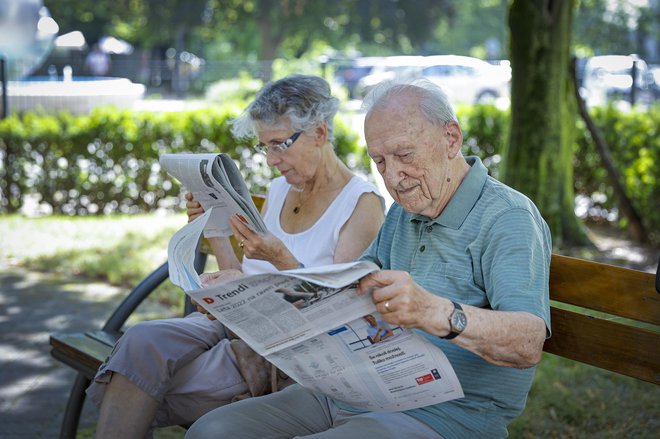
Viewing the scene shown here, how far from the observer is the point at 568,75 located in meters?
7.45

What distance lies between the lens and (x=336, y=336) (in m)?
2.15

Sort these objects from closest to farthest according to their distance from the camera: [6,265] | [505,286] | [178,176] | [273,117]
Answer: [505,286], [178,176], [273,117], [6,265]

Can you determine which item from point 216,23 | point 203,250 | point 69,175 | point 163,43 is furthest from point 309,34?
point 203,250

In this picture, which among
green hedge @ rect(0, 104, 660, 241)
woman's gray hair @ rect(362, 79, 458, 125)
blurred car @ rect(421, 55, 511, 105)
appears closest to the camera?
woman's gray hair @ rect(362, 79, 458, 125)

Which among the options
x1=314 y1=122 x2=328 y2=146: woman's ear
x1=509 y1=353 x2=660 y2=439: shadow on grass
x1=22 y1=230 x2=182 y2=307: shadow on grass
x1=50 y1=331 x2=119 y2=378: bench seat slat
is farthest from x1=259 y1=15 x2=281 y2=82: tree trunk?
x1=314 y1=122 x2=328 y2=146: woman's ear

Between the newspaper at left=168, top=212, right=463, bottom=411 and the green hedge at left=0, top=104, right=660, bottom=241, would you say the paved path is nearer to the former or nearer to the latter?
the newspaper at left=168, top=212, right=463, bottom=411

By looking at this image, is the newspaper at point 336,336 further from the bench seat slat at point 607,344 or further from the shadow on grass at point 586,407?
the shadow on grass at point 586,407

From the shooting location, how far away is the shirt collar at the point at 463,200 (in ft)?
7.89

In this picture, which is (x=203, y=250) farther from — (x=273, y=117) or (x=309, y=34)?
(x=309, y=34)

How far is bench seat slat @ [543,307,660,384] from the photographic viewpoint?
93.9 inches

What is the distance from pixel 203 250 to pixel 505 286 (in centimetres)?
190

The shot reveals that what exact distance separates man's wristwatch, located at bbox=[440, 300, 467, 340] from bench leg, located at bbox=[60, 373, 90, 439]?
1.82 metres

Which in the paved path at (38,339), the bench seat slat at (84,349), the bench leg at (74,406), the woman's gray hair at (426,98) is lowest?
the paved path at (38,339)

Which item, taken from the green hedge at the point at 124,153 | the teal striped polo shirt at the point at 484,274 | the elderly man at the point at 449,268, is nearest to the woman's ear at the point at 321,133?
the elderly man at the point at 449,268
